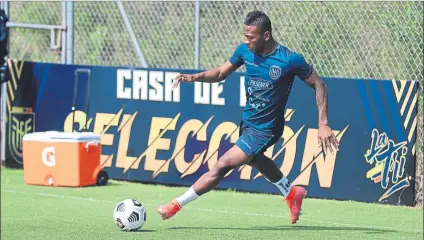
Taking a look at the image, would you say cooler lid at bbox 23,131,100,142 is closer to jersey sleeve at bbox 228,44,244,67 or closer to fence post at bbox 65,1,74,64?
fence post at bbox 65,1,74,64

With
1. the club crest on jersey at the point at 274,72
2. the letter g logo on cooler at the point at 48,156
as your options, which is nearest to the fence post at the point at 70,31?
the letter g logo on cooler at the point at 48,156

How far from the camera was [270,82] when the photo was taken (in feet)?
28.7

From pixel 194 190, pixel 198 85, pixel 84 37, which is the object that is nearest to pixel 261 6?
pixel 198 85

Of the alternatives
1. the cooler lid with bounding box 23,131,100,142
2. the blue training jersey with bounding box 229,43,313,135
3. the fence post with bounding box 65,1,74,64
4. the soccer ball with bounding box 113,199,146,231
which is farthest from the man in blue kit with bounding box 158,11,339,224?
the fence post with bounding box 65,1,74,64

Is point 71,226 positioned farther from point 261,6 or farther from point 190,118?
point 261,6

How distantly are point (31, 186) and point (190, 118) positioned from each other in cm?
219

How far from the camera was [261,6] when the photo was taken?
13.2 m

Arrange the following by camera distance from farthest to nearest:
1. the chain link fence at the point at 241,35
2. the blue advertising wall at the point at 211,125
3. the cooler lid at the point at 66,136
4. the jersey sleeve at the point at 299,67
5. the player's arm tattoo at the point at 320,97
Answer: the cooler lid at the point at 66,136 < the chain link fence at the point at 241,35 < the blue advertising wall at the point at 211,125 < the jersey sleeve at the point at 299,67 < the player's arm tattoo at the point at 320,97

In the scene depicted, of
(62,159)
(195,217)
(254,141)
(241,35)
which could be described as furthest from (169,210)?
(241,35)

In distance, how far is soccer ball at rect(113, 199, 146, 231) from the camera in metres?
8.57

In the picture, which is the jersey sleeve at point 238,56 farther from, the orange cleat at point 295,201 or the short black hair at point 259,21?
the orange cleat at point 295,201

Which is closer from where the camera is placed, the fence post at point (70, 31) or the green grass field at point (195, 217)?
the green grass field at point (195, 217)

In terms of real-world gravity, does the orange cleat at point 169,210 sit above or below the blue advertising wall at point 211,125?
below

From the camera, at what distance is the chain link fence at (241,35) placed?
11.9 m
